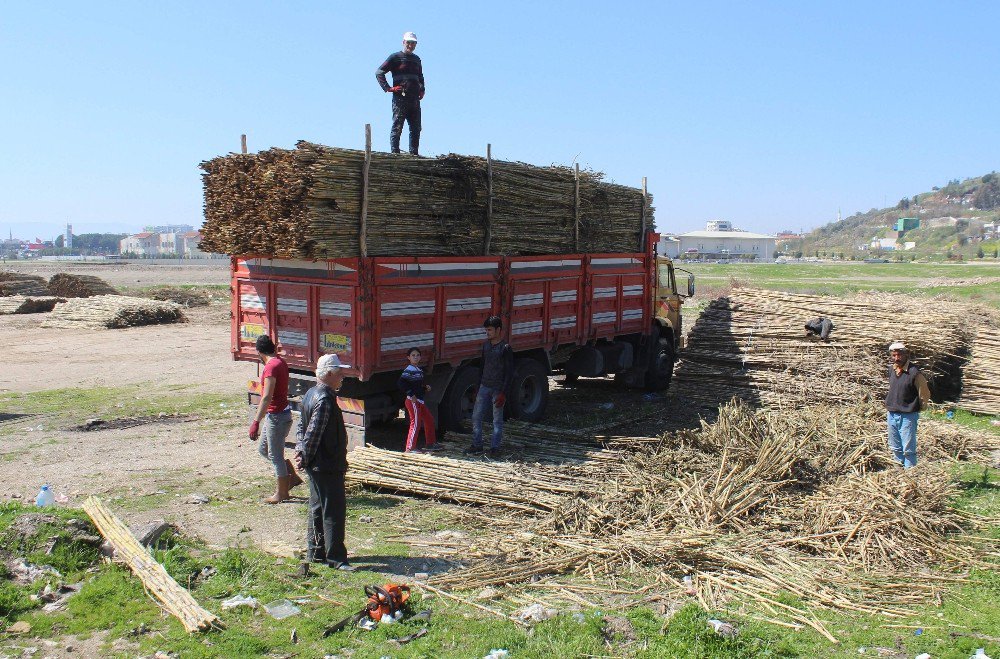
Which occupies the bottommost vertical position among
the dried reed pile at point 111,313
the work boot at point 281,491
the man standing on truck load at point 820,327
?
the work boot at point 281,491

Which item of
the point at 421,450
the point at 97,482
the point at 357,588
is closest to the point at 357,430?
the point at 421,450

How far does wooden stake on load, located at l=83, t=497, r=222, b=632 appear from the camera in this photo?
5832 mm

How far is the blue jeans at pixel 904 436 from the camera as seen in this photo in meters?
9.75

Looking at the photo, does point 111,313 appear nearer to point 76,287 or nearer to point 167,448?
point 76,287

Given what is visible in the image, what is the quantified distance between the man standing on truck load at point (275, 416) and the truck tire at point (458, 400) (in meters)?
3.05

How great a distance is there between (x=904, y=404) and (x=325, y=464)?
667 centimetres

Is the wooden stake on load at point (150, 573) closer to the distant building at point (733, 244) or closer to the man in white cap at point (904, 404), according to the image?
the man in white cap at point (904, 404)

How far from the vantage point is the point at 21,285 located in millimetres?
35906

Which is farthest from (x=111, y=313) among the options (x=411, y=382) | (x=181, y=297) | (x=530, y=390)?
(x=411, y=382)

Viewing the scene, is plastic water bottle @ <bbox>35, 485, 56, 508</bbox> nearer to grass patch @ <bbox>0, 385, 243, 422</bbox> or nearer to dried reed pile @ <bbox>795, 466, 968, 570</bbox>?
grass patch @ <bbox>0, 385, 243, 422</bbox>

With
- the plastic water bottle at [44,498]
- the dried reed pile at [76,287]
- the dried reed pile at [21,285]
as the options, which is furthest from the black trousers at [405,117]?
the dried reed pile at [21,285]

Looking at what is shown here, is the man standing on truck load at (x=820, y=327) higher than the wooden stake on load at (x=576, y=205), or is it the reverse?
the wooden stake on load at (x=576, y=205)

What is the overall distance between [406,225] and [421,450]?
2900 mm

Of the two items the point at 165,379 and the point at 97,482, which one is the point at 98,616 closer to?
the point at 97,482
